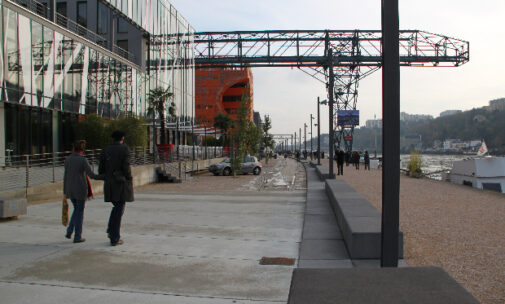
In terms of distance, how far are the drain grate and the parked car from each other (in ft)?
79.5

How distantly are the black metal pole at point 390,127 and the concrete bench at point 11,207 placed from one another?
745 cm

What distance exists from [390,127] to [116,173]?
13.2 ft

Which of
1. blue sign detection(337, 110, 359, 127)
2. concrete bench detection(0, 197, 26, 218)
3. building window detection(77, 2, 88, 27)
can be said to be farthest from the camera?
blue sign detection(337, 110, 359, 127)

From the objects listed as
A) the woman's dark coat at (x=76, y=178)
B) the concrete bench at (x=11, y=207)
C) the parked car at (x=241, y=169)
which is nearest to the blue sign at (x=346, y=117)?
the parked car at (x=241, y=169)

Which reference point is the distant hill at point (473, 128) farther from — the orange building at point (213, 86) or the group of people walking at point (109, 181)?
the group of people walking at point (109, 181)

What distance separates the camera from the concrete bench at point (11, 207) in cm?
848

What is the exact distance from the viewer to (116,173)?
641 cm

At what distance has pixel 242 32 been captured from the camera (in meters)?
40.6

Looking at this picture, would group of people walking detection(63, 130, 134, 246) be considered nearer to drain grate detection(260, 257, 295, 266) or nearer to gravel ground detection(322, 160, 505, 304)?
drain grate detection(260, 257, 295, 266)

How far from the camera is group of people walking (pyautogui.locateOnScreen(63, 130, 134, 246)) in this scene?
6.41 m

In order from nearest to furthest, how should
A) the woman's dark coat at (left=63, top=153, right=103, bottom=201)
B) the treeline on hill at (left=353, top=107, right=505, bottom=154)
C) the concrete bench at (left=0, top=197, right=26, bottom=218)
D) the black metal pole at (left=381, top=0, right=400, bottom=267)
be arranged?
the black metal pole at (left=381, top=0, right=400, bottom=267), the woman's dark coat at (left=63, top=153, right=103, bottom=201), the concrete bench at (left=0, top=197, right=26, bottom=218), the treeline on hill at (left=353, top=107, right=505, bottom=154)

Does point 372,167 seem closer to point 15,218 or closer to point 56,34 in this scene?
point 56,34

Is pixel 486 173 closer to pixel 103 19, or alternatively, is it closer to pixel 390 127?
pixel 390 127

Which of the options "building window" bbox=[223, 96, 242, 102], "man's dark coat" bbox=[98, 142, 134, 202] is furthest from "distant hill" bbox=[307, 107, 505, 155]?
"man's dark coat" bbox=[98, 142, 134, 202]
